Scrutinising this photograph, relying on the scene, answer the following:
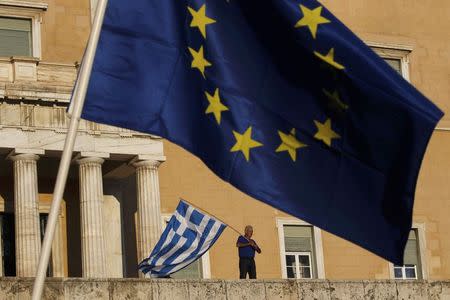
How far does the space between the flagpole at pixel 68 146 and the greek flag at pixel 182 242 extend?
589 inches

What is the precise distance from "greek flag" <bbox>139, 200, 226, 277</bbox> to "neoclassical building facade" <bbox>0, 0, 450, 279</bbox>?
2.52 m

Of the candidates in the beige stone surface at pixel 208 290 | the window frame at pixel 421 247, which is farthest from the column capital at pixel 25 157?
the window frame at pixel 421 247

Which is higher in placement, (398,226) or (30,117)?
(30,117)

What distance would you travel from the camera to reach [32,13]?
31422 millimetres

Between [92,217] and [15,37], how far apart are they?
440 cm

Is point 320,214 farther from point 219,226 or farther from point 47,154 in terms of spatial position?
point 47,154

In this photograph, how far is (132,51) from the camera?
12773 mm

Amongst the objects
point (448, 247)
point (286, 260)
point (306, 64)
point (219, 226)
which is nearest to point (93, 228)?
point (219, 226)

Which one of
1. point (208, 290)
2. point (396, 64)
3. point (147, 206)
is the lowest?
point (208, 290)

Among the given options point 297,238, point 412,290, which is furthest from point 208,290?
point 297,238

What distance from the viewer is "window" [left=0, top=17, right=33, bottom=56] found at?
30516mm

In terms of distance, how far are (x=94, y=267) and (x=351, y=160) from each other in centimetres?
1611

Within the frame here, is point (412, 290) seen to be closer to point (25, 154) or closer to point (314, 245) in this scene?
point (25, 154)

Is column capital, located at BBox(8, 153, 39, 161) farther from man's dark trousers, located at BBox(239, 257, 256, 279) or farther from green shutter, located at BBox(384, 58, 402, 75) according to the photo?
green shutter, located at BBox(384, 58, 402, 75)
